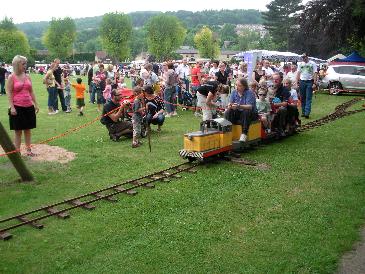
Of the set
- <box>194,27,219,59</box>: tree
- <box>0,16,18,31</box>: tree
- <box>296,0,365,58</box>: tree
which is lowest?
<box>194,27,219,59</box>: tree

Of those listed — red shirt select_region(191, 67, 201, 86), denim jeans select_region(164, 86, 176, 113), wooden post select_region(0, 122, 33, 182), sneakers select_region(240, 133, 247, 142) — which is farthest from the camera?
red shirt select_region(191, 67, 201, 86)

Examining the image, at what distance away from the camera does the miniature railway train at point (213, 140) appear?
888 cm

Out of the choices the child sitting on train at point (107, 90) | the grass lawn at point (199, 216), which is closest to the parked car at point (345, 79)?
the child sitting on train at point (107, 90)

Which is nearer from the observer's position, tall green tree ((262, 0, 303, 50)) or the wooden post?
the wooden post

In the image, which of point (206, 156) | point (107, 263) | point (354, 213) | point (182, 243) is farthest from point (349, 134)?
point (107, 263)

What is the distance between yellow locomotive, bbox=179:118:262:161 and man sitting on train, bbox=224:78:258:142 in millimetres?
144

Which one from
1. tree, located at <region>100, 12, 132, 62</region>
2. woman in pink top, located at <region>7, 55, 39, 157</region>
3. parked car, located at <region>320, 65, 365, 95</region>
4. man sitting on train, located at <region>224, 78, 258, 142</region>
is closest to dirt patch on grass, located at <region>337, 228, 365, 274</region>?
man sitting on train, located at <region>224, 78, 258, 142</region>

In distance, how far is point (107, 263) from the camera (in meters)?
4.82

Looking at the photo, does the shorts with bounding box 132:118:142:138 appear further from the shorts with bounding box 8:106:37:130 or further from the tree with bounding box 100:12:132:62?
the tree with bounding box 100:12:132:62

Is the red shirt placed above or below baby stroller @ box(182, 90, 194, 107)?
above

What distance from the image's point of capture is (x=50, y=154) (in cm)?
1010

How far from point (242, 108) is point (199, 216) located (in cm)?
425

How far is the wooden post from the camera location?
304 inches

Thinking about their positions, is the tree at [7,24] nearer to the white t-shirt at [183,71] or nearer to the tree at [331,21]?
the tree at [331,21]
